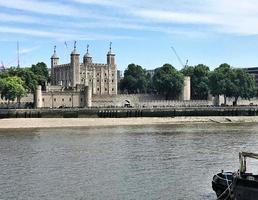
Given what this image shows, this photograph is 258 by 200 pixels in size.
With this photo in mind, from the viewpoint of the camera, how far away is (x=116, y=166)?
191 feet

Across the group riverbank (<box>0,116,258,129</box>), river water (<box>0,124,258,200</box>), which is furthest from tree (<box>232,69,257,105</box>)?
river water (<box>0,124,258,200</box>)

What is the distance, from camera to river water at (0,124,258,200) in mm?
44844

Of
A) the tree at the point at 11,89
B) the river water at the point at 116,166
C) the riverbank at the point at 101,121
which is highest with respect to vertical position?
the tree at the point at 11,89

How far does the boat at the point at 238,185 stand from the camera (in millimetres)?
36681

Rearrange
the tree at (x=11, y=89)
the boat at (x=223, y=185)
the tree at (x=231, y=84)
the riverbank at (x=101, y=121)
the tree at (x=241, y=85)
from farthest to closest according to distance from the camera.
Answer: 1. the tree at (x=241, y=85)
2. the tree at (x=231, y=84)
3. the tree at (x=11, y=89)
4. the riverbank at (x=101, y=121)
5. the boat at (x=223, y=185)

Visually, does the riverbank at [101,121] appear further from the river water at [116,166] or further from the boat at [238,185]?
the boat at [238,185]

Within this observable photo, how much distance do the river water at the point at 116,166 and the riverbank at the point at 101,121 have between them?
36.6 metres

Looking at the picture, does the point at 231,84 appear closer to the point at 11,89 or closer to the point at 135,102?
the point at 135,102

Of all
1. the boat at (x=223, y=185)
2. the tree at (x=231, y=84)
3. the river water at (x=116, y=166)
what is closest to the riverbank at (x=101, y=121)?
the river water at (x=116, y=166)

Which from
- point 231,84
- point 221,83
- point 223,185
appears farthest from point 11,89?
point 223,185

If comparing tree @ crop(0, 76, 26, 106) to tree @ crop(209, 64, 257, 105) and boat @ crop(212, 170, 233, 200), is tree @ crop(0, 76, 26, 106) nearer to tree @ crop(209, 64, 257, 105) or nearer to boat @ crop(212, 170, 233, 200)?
tree @ crop(209, 64, 257, 105)

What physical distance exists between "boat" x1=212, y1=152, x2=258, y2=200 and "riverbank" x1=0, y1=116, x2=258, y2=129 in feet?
286

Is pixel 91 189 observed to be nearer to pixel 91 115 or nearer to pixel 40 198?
pixel 40 198

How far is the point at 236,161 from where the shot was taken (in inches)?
2371
